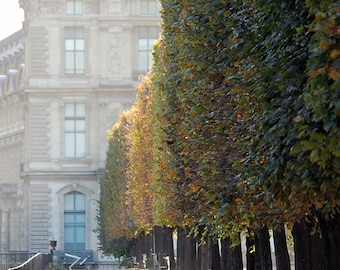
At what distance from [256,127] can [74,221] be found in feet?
269

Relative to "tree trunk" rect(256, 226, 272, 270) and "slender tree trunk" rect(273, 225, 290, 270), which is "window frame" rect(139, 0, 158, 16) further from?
"slender tree trunk" rect(273, 225, 290, 270)

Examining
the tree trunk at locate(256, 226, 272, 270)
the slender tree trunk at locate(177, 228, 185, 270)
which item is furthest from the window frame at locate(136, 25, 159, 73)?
the tree trunk at locate(256, 226, 272, 270)

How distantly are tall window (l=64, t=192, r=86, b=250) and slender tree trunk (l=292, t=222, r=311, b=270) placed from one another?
75.5 meters

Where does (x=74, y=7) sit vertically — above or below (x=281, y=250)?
above

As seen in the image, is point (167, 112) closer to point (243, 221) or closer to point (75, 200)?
point (243, 221)

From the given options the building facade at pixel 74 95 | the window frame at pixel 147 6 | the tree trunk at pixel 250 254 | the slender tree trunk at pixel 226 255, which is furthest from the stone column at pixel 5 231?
the tree trunk at pixel 250 254

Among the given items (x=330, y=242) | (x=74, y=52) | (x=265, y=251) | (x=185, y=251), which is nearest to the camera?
(x=330, y=242)

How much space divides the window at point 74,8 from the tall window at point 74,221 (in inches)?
505

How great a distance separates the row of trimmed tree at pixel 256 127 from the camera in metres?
15.6

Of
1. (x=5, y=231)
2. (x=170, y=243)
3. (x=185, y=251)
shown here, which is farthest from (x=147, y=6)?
(x=185, y=251)

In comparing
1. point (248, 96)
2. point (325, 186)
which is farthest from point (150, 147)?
point (325, 186)

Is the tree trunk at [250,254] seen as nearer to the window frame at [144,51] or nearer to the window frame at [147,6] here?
the window frame at [144,51]

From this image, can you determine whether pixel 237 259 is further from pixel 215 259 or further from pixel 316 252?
pixel 316 252

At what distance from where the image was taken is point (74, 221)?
100m
